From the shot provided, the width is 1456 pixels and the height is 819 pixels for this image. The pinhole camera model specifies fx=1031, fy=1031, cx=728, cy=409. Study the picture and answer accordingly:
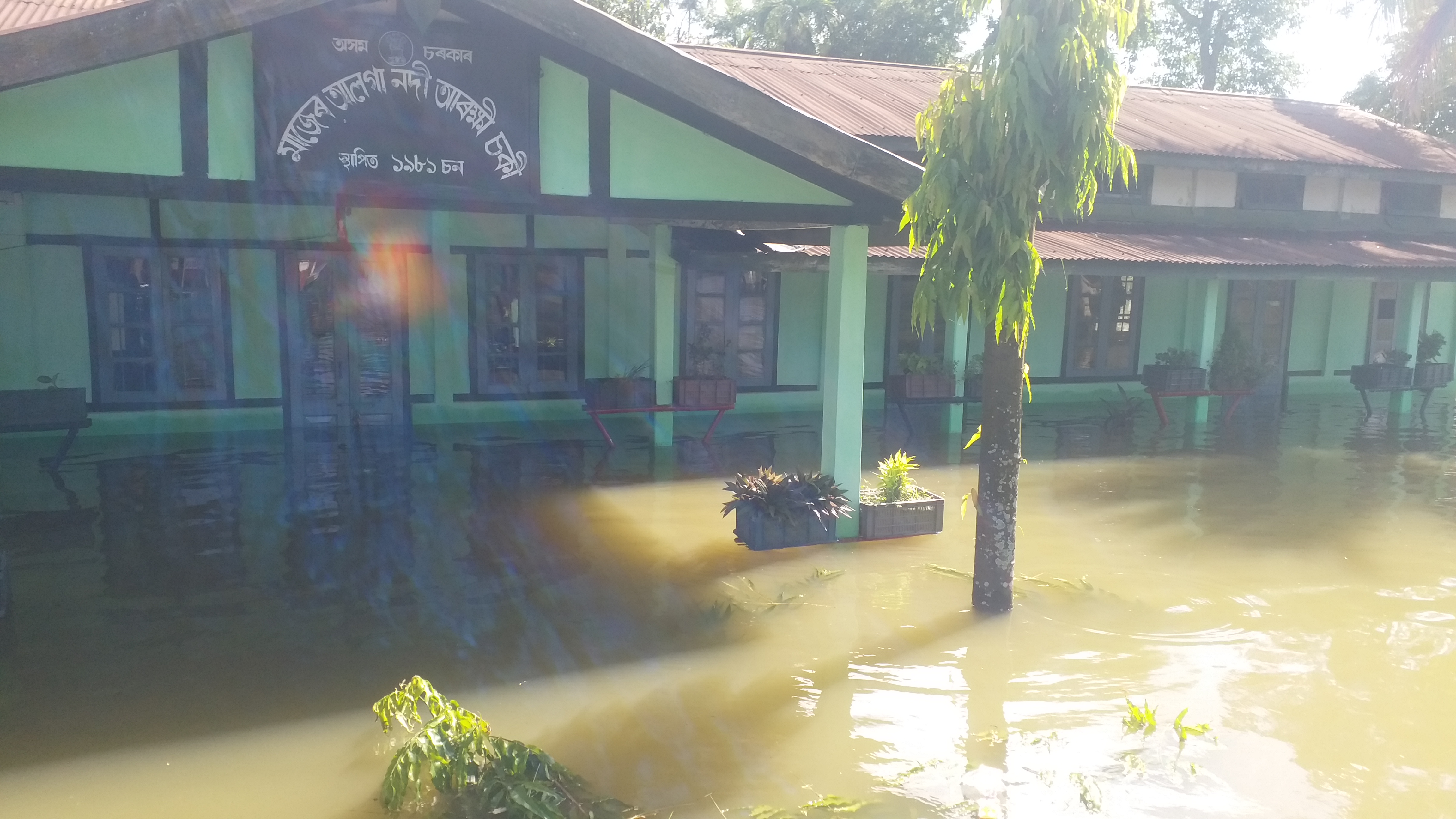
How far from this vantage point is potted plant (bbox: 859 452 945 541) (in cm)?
780

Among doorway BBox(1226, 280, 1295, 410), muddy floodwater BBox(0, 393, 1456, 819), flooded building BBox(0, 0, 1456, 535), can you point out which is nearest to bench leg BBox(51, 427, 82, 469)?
muddy floodwater BBox(0, 393, 1456, 819)

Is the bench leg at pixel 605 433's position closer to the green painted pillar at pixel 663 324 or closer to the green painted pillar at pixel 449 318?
the green painted pillar at pixel 663 324

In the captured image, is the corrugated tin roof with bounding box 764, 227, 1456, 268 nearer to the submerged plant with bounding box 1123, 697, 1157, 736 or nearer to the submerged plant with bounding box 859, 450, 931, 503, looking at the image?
the submerged plant with bounding box 859, 450, 931, 503

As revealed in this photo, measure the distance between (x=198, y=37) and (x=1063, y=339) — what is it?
42.7 feet

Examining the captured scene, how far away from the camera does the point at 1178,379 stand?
535 inches

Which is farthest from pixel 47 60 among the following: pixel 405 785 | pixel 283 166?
pixel 405 785

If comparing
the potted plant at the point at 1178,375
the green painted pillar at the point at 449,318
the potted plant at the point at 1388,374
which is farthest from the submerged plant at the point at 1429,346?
the green painted pillar at the point at 449,318

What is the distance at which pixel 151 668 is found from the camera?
5.28 metres

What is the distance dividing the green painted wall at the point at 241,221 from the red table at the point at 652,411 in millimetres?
3495

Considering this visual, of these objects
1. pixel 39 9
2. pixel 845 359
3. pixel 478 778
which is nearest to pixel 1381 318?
pixel 845 359

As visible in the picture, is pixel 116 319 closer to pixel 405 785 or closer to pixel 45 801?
pixel 45 801

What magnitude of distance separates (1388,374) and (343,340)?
14369 millimetres

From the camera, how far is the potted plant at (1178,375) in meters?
13.6

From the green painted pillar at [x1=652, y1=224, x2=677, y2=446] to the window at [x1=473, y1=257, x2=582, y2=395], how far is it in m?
1.85
